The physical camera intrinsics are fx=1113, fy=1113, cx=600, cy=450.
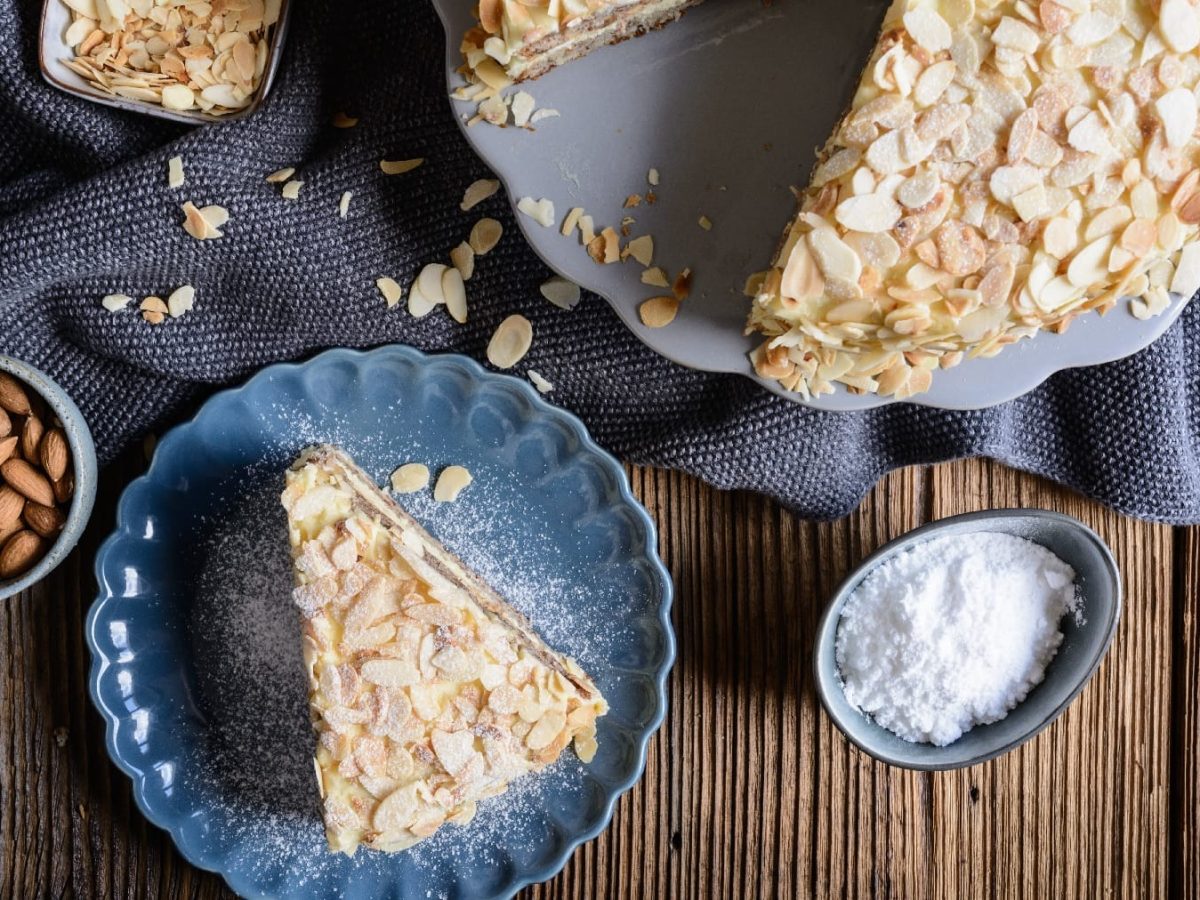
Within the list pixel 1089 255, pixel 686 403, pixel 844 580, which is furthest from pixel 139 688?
pixel 1089 255

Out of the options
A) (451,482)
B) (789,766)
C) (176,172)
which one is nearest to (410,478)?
(451,482)

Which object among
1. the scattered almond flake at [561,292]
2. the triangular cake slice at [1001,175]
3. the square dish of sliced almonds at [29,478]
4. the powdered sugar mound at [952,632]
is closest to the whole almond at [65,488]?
A: the square dish of sliced almonds at [29,478]

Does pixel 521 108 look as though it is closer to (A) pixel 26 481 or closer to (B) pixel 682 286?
(B) pixel 682 286

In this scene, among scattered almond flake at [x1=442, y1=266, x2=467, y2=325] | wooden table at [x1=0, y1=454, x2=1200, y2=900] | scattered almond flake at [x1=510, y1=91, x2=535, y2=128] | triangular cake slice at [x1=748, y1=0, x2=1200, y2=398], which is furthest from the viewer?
wooden table at [x1=0, y1=454, x2=1200, y2=900]

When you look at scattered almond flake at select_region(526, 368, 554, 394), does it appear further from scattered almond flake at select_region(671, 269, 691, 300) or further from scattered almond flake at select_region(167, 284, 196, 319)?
scattered almond flake at select_region(167, 284, 196, 319)

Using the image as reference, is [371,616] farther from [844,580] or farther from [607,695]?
[844,580]

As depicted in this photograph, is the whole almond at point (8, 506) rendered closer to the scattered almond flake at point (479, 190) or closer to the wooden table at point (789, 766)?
the wooden table at point (789, 766)

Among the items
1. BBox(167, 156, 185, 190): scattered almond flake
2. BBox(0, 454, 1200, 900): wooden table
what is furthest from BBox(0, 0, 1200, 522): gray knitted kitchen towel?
BBox(0, 454, 1200, 900): wooden table
